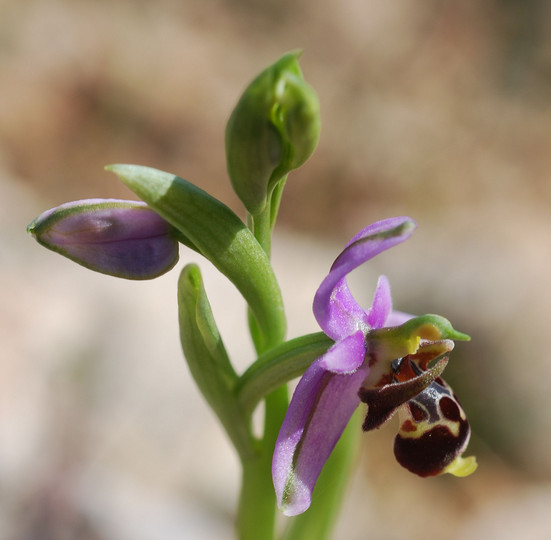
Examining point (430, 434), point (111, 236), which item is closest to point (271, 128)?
point (111, 236)

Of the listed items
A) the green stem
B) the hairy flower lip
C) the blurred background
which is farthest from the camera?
the blurred background

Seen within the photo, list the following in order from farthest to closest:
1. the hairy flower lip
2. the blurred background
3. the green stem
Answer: the blurred background
the green stem
the hairy flower lip

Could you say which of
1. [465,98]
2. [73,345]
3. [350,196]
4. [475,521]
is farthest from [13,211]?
[465,98]

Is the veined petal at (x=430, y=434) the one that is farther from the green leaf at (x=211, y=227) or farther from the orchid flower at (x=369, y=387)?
the green leaf at (x=211, y=227)

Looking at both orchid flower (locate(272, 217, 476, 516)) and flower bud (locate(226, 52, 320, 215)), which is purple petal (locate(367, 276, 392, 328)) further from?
flower bud (locate(226, 52, 320, 215))

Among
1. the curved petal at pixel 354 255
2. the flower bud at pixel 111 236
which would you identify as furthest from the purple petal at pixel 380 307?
the flower bud at pixel 111 236

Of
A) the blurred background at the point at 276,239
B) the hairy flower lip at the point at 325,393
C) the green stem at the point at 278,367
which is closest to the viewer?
the hairy flower lip at the point at 325,393

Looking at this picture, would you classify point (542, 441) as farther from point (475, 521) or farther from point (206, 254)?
point (206, 254)

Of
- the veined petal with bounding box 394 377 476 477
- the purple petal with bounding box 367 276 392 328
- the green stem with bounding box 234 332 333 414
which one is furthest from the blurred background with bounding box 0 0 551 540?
the purple petal with bounding box 367 276 392 328
